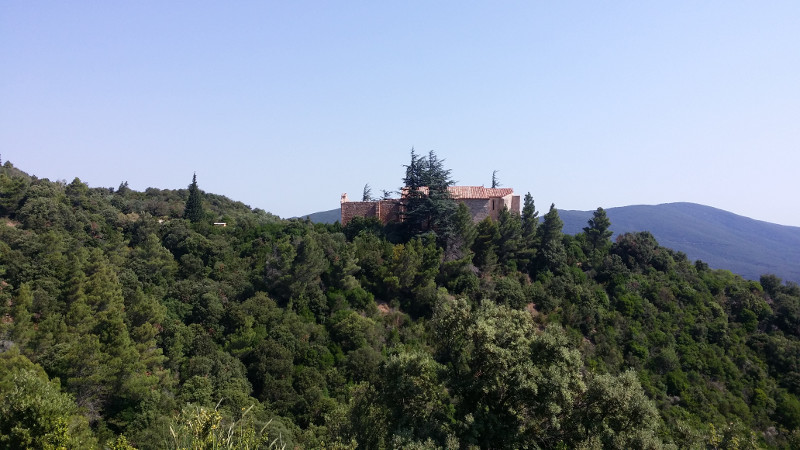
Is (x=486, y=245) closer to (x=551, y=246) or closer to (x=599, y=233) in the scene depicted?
(x=551, y=246)

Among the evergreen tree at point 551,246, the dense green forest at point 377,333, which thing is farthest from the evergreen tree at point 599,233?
the evergreen tree at point 551,246

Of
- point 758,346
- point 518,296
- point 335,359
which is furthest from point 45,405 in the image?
point 758,346

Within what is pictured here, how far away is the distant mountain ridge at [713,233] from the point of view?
10544cm

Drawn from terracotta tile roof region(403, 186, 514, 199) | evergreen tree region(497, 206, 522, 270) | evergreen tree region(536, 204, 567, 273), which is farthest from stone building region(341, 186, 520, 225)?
evergreen tree region(536, 204, 567, 273)

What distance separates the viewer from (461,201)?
114ft

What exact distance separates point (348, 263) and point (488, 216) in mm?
10613

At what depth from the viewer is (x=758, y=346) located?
3112 cm

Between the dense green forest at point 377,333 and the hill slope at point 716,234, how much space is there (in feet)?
240

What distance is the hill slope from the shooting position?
106 meters

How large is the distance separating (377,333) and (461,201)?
11865 millimetres

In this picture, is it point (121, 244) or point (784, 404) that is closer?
point (784, 404)

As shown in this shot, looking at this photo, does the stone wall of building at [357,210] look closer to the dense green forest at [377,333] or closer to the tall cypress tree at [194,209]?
the dense green forest at [377,333]

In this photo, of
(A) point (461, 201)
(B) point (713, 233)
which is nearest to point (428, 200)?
(A) point (461, 201)

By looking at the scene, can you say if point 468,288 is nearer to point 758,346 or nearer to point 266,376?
point 266,376
